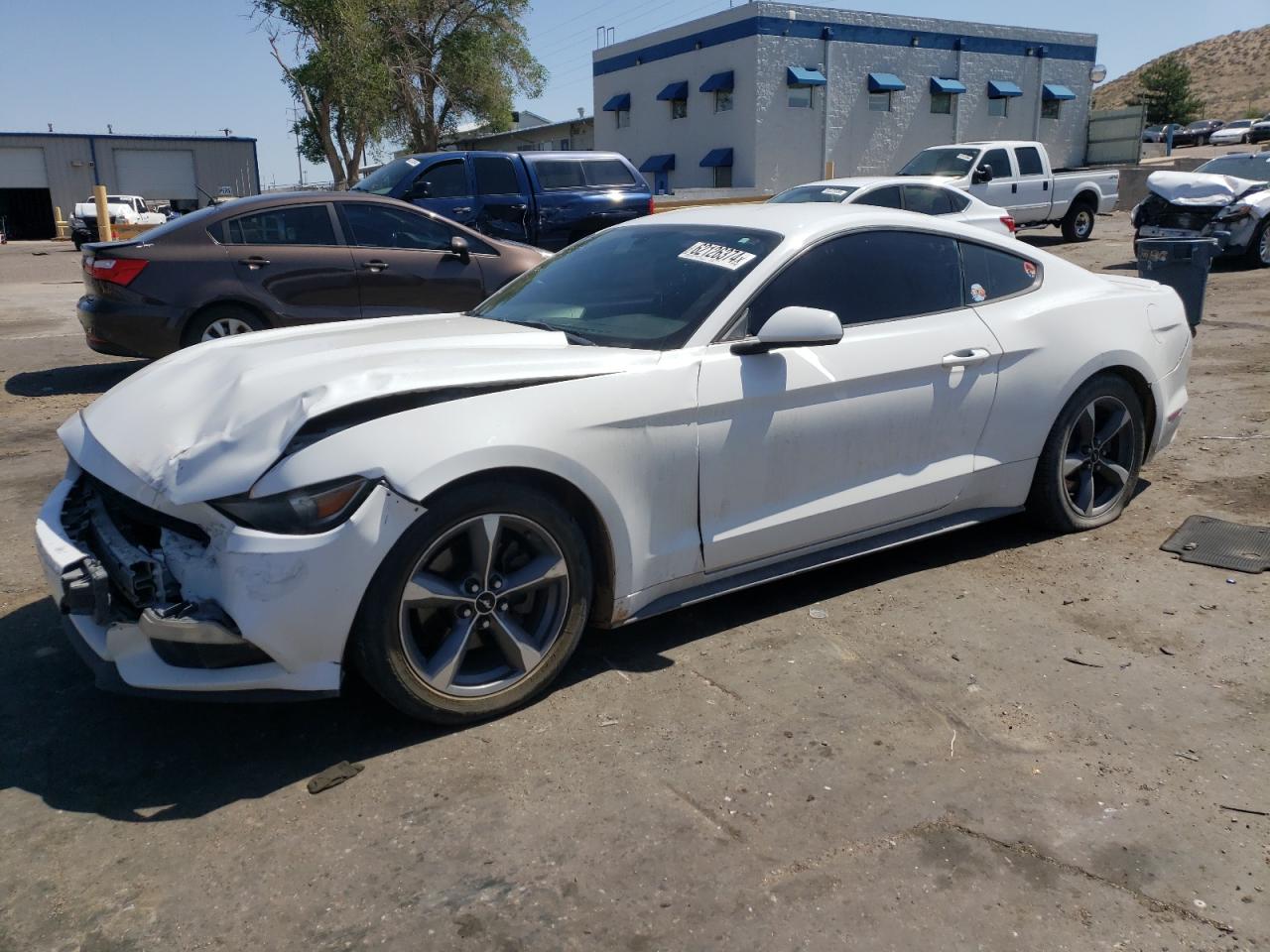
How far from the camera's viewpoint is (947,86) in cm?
3484

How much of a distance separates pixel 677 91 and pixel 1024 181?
59.5 ft

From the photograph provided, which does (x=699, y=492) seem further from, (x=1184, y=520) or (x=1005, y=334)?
(x=1184, y=520)

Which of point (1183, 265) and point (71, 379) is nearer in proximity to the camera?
point (71, 379)

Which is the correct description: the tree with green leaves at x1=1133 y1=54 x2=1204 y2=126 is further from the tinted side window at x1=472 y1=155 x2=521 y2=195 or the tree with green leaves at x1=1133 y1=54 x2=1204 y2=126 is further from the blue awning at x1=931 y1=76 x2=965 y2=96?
the tinted side window at x1=472 y1=155 x2=521 y2=195

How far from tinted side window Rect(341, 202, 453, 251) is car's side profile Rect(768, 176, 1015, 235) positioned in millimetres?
6381

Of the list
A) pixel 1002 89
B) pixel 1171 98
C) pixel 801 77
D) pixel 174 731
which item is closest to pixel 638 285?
pixel 174 731

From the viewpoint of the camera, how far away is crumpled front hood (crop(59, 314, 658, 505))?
3.08 m

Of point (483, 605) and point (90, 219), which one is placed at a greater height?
point (90, 219)

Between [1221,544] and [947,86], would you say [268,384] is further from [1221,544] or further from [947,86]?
[947,86]

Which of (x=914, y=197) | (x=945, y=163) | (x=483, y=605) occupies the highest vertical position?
(x=945, y=163)

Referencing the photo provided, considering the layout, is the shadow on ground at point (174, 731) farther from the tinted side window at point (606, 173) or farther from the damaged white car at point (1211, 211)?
the damaged white car at point (1211, 211)

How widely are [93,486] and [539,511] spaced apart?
157 centimetres

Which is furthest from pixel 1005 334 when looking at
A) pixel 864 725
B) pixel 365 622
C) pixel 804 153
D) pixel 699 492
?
pixel 804 153

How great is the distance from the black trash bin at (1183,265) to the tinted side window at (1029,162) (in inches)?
402
